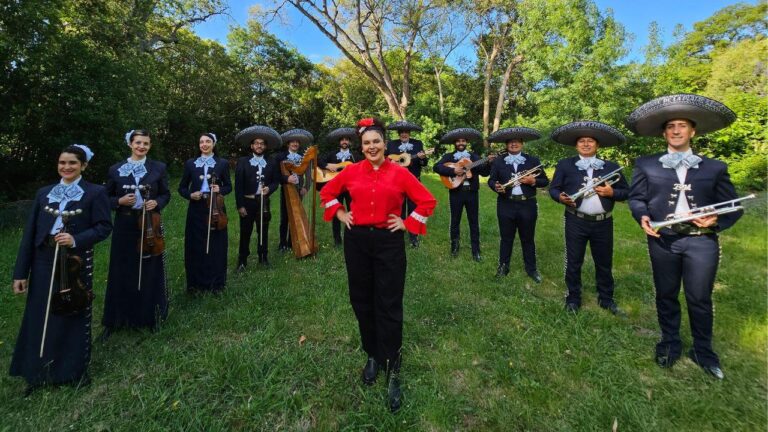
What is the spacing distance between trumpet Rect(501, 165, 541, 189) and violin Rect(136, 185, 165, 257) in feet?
15.2

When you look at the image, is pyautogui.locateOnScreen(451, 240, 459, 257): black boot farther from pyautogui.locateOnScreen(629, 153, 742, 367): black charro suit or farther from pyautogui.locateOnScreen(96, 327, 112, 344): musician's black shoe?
pyautogui.locateOnScreen(96, 327, 112, 344): musician's black shoe

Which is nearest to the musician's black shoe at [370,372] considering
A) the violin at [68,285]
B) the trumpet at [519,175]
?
the violin at [68,285]

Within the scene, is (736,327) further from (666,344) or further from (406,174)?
(406,174)

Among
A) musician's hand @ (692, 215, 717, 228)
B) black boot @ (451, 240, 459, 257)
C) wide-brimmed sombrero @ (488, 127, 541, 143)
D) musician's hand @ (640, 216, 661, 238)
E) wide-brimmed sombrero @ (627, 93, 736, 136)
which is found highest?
wide-brimmed sombrero @ (488, 127, 541, 143)

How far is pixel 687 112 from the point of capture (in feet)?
10.8

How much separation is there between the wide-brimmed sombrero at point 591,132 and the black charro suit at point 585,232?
0.99 ft

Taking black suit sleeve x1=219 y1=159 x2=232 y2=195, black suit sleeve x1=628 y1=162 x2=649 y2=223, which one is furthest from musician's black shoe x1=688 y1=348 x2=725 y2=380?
black suit sleeve x1=219 y1=159 x2=232 y2=195

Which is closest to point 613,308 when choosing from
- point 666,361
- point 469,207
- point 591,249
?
point 591,249

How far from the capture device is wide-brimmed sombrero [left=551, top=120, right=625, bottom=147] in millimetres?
4504

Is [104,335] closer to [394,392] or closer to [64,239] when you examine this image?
[64,239]

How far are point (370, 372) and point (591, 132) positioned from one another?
12.4ft

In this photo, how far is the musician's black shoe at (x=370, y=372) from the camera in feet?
10.6

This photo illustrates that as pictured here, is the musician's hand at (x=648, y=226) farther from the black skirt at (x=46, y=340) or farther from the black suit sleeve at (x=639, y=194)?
the black skirt at (x=46, y=340)

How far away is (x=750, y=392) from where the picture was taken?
306 centimetres
